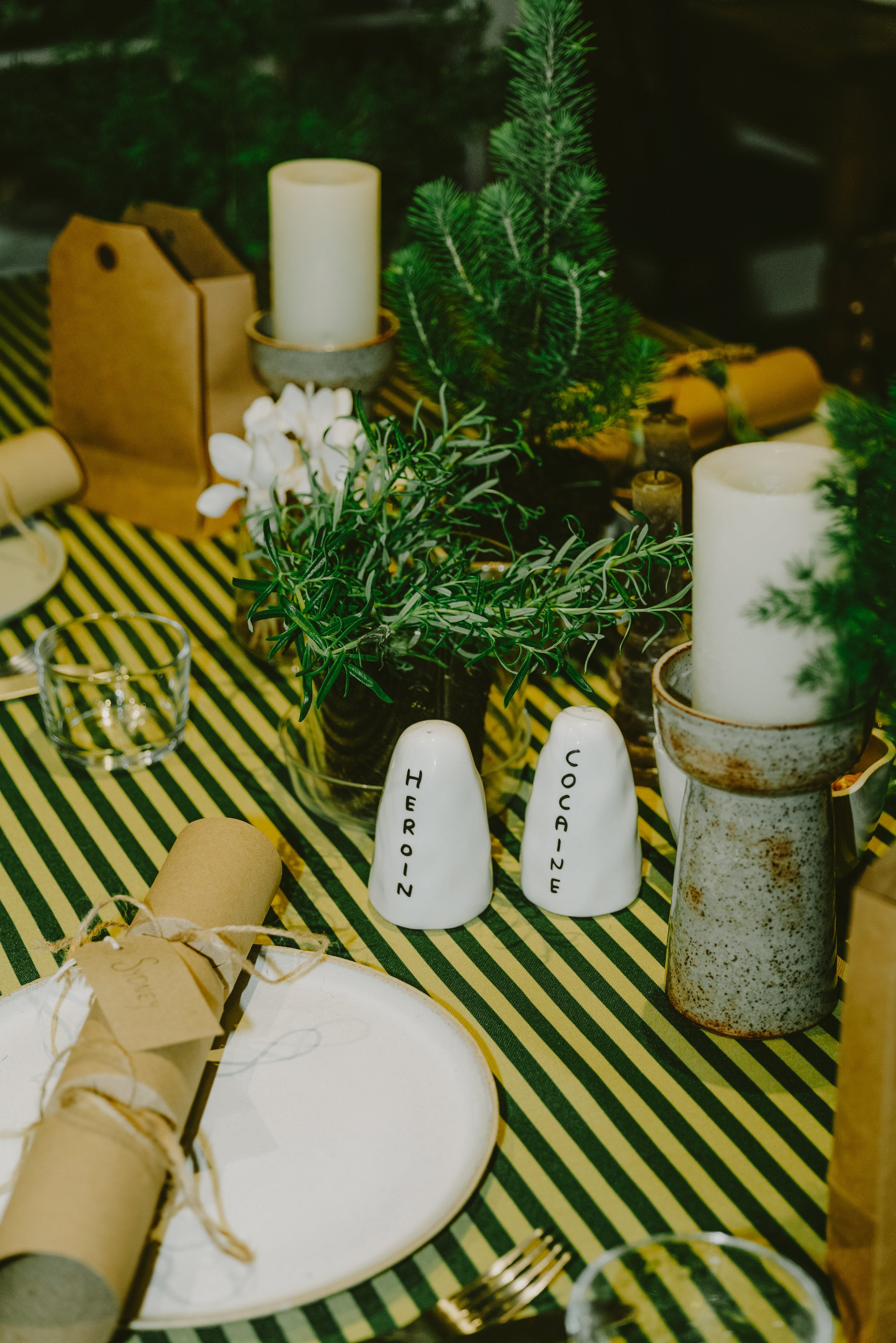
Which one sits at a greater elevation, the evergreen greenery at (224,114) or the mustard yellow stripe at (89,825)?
the evergreen greenery at (224,114)

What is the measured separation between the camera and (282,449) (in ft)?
3.20

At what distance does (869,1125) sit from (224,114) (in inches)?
51.7

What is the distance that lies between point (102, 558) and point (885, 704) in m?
0.84

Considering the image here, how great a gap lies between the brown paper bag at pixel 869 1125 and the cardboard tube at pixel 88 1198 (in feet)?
0.98

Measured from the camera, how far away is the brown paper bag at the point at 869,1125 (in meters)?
0.51

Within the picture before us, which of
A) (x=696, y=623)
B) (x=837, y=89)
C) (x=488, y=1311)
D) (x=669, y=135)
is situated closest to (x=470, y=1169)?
(x=488, y=1311)

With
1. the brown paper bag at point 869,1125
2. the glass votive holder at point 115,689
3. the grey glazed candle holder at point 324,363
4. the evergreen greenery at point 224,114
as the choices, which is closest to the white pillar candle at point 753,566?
the brown paper bag at point 869,1125

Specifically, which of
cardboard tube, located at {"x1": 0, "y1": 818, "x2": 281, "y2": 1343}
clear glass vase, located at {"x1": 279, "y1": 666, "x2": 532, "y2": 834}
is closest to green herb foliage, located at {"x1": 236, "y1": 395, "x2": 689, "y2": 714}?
clear glass vase, located at {"x1": 279, "y1": 666, "x2": 532, "y2": 834}

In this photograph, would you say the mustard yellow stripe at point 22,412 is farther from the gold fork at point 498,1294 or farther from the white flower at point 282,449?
the gold fork at point 498,1294

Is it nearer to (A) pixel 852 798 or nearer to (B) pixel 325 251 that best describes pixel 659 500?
(A) pixel 852 798

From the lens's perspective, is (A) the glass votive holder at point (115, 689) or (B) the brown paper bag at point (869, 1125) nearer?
(B) the brown paper bag at point (869, 1125)

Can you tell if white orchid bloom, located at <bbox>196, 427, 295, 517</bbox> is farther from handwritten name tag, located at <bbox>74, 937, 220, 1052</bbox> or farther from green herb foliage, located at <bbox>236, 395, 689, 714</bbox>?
handwritten name tag, located at <bbox>74, 937, 220, 1052</bbox>

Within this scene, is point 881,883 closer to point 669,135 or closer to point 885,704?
point 885,704

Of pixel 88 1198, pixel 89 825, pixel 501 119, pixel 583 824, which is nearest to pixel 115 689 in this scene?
pixel 89 825
